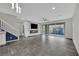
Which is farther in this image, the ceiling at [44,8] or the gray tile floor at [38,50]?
the ceiling at [44,8]

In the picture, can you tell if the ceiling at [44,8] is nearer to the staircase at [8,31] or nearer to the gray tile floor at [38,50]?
the staircase at [8,31]

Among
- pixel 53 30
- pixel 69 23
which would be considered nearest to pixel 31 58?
pixel 69 23

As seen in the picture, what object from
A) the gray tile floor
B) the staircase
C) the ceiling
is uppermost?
the ceiling

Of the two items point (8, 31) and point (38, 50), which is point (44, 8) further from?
point (8, 31)

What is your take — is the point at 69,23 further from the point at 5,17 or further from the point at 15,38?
the point at 5,17

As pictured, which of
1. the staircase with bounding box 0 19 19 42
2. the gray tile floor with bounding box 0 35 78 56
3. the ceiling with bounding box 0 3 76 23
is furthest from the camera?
the staircase with bounding box 0 19 19 42

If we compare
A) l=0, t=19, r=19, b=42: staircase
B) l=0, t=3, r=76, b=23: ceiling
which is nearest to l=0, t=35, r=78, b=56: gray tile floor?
l=0, t=19, r=19, b=42: staircase

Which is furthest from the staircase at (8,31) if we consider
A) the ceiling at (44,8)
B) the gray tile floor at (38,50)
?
the gray tile floor at (38,50)

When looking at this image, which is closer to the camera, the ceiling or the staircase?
the ceiling

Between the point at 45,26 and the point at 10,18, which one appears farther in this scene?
the point at 45,26

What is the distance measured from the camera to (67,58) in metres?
1.77

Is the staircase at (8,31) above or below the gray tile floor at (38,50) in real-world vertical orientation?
above

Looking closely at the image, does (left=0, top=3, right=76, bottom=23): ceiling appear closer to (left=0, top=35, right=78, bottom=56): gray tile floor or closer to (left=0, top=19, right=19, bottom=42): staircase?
(left=0, top=19, right=19, bottom=42): staircase

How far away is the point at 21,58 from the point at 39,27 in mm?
15884
